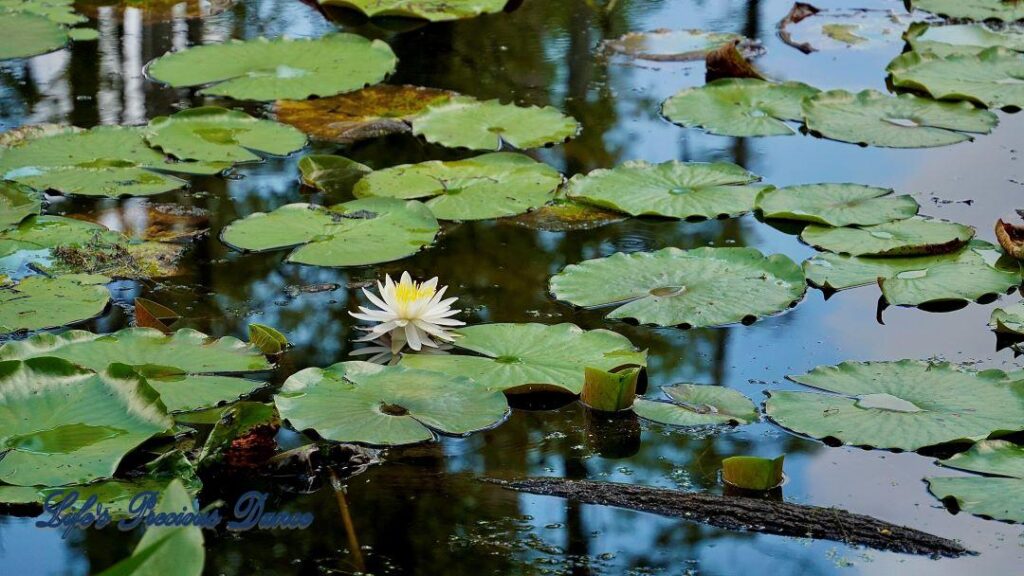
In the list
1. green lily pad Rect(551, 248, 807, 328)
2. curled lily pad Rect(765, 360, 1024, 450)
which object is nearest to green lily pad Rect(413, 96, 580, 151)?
green lily pad Rect(551, 248, 807, 328)

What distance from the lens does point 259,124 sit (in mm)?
4387

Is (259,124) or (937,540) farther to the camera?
(259,124)

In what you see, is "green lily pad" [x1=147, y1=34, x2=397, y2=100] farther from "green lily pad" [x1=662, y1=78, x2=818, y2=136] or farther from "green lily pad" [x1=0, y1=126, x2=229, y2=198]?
"green lily pad" [x1=662, y1=78, x2=818, y2=136]

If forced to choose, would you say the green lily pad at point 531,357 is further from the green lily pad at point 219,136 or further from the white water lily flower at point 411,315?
the green lily pad at point 219,136

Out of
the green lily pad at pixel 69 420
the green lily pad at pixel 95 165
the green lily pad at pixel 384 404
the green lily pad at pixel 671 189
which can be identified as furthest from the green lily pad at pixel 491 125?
the green lily pad at pixel 69 420

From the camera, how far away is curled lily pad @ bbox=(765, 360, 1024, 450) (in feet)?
8.09

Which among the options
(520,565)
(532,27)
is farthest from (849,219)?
(532,27)

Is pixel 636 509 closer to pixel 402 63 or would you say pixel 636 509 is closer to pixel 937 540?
pixel 937 540

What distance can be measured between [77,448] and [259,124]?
7.20 ft

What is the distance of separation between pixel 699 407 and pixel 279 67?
2.91 meters

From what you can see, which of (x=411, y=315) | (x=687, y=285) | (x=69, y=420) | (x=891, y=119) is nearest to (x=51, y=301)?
(x=69, y=420)

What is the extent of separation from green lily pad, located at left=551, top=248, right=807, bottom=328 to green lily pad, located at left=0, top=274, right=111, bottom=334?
3.98ft

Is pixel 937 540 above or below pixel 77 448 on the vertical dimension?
above

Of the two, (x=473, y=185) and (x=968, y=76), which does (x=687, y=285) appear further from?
(x=968, y=76)
